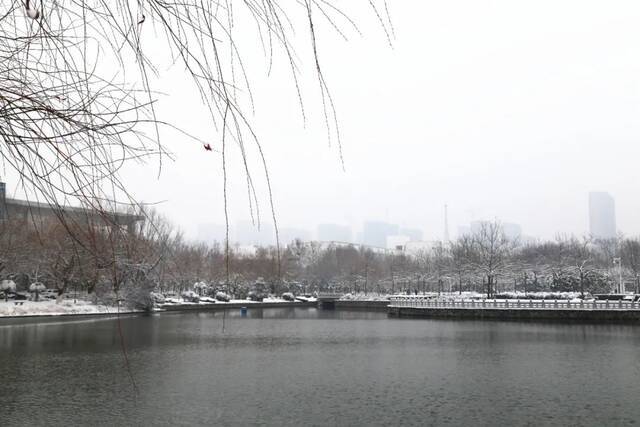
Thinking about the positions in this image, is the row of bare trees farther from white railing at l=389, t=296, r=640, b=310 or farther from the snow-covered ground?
white railing at l=389, t=296, r=640, b=310

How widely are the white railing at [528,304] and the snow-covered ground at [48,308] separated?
23.7 m

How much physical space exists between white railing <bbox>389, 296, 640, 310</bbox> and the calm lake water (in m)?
11.1

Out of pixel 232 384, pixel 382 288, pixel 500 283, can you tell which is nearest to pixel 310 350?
pixel 232 384

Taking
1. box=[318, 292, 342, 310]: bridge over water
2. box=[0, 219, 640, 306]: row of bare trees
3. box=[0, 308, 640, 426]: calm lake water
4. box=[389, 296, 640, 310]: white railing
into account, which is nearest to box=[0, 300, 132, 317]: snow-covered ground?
box=[0, 219, 640, 306]: row of bare trees

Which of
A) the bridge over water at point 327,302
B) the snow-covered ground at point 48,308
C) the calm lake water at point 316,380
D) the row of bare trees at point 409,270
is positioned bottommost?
the bridge over water at point 327,302

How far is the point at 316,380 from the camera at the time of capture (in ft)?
47.0

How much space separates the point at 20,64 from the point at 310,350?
1993cm

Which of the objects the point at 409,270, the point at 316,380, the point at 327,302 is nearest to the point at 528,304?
the point at 316,380

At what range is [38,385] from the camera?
42.5ft

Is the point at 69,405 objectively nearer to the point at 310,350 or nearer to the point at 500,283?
the point at 310,350

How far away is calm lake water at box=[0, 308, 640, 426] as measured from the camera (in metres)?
10.8

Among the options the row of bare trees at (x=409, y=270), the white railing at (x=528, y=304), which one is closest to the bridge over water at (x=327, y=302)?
the row of bare trees at (x=409, y=270)

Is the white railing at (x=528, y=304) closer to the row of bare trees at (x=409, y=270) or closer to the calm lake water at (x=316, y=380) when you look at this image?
the row of bare trees at (x=409, y=270)

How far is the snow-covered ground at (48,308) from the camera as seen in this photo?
3444cm
